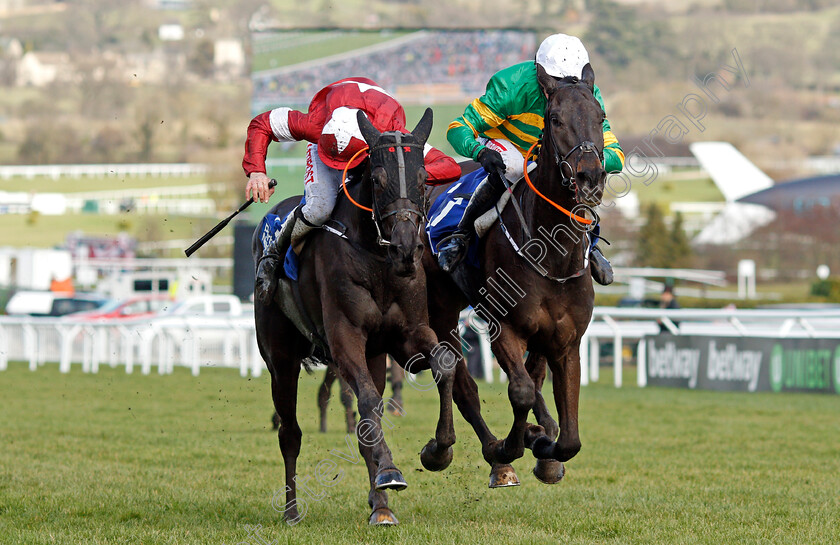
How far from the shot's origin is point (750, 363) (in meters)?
14.0

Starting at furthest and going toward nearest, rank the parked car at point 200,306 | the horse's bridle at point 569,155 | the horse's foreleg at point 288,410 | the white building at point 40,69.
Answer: the white building at point 40,69, the parked car at point 200,306, the horse's foreleg at point 288,410, the horse's bridle at point 569,155

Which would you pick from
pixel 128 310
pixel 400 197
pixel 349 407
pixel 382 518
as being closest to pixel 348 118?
pixel 400 197

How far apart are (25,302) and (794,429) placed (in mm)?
21050

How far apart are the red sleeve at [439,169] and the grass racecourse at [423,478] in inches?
67.6

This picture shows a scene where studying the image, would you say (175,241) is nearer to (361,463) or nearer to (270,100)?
(270,100)

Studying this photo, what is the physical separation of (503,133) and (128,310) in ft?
60.7

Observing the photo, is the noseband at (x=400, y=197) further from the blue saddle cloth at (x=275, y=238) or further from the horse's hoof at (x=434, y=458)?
the horse's hoof at (x=434, y=458)

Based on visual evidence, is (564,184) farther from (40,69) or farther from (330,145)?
(40,69)

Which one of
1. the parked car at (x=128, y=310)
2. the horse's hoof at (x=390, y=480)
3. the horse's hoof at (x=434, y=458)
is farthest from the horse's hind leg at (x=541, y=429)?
the parked car at (x=128, y=310)

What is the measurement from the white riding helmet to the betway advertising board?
923 centimetres

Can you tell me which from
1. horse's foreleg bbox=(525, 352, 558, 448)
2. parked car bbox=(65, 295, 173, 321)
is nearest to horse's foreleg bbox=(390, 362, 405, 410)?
horse's foreleg bbox=(525, 352, 558, 448)

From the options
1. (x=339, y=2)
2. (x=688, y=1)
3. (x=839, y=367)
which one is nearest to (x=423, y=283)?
(x=839, y=367)

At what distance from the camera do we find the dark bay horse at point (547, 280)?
4.93 m

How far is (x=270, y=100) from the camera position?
26453 millimetres
